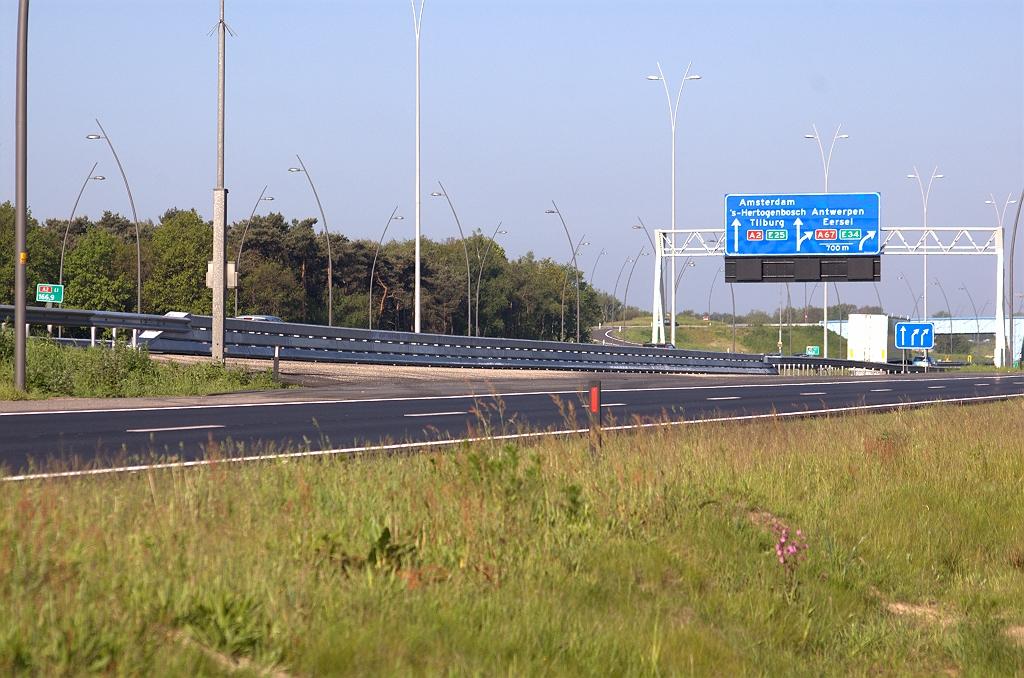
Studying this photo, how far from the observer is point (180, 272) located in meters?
86.7

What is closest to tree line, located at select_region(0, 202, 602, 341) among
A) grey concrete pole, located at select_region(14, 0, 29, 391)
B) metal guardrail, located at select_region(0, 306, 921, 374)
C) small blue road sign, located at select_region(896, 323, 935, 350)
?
small blue road sign, located at select_region(896, 323, 935, 350)

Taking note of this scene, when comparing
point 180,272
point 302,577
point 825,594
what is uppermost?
point 180,272

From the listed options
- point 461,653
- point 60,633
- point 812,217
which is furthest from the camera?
point 812,217

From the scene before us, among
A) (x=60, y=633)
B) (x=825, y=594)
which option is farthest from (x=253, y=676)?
(x=825, y=594)

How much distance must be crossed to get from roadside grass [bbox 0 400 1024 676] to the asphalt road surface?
4.69 feet

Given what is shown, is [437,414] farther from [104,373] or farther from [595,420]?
[595,420]

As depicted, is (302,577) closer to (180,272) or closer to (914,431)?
(914,431)

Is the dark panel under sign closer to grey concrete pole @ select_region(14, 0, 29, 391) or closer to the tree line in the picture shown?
the tree line

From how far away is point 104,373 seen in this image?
21391mm

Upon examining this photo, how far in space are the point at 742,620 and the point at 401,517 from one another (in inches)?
89.3

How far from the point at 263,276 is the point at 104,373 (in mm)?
65419

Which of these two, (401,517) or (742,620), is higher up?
(401,517)

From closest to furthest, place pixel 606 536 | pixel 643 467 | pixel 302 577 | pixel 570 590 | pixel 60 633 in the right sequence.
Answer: pixel 60 633 < pixel 302 577 < pixel 570 590 < pixel 606 536 < pixel 643 467

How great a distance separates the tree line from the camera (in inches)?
3226
